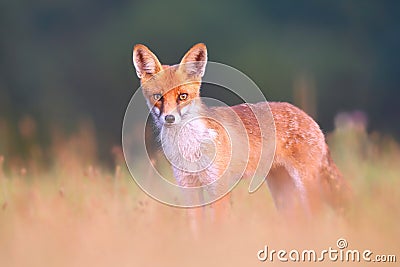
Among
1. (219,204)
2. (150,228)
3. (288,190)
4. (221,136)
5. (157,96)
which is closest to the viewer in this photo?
(150,228)

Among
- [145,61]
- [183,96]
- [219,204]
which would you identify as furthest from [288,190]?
[145,61]

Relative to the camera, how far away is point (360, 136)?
7.96m

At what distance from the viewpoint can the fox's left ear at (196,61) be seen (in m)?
6.41

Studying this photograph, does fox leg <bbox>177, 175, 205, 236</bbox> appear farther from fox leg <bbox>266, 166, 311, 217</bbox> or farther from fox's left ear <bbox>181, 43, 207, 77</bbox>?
fox's left ear <bbox>181, 43, 207, 77</bbox>

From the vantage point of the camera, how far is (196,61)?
6457 mm

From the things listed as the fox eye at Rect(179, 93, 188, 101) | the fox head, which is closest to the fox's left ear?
the fox head

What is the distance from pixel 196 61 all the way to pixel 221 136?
23.0 inches

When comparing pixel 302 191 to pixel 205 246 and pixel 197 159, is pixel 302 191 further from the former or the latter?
pixel 205 246

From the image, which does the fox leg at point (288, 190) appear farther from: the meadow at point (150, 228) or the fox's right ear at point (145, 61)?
the fox's right ear at point (145, 61)

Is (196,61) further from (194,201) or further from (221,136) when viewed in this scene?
(194,201)

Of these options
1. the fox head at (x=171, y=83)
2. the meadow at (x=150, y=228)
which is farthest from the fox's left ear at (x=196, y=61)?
the meadow at (x=150, y=228)

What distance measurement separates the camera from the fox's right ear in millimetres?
6430

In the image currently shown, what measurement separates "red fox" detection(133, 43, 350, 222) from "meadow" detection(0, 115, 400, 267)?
221mm

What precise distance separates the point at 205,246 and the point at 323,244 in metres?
0.69
